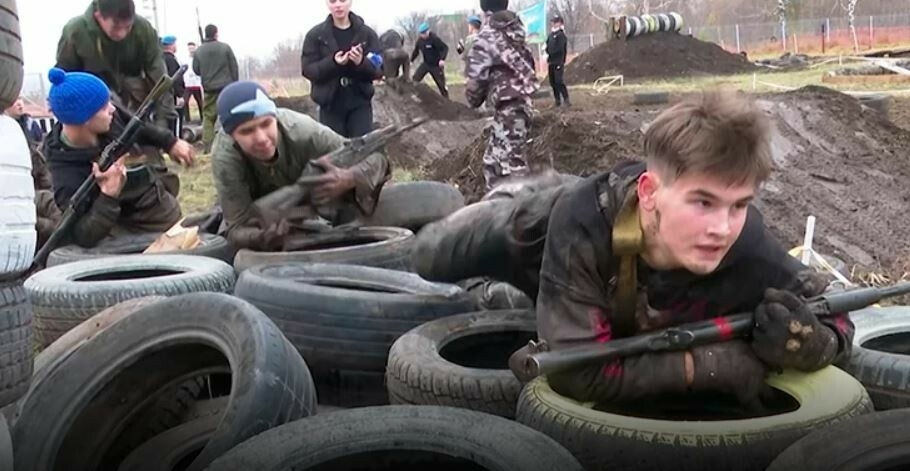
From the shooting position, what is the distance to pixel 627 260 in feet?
9.53

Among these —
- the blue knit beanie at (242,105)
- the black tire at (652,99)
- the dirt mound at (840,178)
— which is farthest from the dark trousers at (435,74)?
the blue knit beanie at (242,105)

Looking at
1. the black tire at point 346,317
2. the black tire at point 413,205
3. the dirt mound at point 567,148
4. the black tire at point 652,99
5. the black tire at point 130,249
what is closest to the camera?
the black tire at point 346,317

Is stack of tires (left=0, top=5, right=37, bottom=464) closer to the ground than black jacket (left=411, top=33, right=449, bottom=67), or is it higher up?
higher up

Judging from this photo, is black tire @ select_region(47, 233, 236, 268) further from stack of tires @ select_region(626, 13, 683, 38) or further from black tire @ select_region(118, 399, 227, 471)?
stack of tires @ select_region(626, 13, 683, 38)

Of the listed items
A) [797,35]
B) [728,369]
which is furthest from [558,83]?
[797,35]

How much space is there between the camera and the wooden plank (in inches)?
945

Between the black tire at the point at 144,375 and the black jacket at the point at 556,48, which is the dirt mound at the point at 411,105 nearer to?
the black jacket at the point at 556,48

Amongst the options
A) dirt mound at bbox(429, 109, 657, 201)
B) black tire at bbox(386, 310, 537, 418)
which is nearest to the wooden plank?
dirt mound at bbox(429, 109, 657, 201)

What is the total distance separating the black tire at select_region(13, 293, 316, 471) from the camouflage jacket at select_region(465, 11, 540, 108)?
22.4ft

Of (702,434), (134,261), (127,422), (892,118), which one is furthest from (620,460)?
(892,118)

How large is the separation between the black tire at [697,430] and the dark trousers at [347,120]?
248 inches

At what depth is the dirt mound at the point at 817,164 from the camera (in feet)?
Result: 30.2

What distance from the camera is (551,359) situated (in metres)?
2.85

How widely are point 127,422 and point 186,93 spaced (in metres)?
17.2
